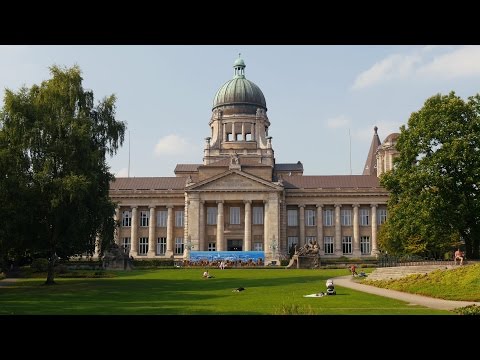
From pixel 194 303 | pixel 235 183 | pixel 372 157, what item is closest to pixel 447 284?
pixel 194 303

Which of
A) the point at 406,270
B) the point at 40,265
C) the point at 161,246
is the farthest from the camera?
the point at 161,246

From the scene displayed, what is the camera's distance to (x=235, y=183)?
287 feet

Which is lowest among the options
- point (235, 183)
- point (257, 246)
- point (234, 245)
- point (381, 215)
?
point (257, 246)

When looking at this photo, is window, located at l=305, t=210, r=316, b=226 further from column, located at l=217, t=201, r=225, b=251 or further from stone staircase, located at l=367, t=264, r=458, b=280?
stone staircase, located at l=367, t=264, r=458, b=280

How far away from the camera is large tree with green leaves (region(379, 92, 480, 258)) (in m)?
42.6

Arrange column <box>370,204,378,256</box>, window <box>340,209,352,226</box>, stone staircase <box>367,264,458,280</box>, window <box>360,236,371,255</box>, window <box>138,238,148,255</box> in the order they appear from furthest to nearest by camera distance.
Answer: window <box>138,238,148,255</box> < window <box>340,209,352,226</box> < window <box>360,236,371,255</box> < column <box>370,204,378,256</box> < stone staircase <box>367,264,458,280</box>

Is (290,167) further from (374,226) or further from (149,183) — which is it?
(149,183)

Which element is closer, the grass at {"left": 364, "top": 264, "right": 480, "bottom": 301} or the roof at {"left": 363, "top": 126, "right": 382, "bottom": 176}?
the grass at {"left": 364, "top": 264, "right": 480, "bottom": 301}

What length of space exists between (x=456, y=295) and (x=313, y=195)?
65.1 meters

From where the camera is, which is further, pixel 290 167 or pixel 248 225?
pixel 290 167

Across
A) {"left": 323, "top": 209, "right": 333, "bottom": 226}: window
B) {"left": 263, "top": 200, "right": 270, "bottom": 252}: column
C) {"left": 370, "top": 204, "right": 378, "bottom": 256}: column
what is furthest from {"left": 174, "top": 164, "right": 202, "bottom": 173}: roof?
{"left": 370, "top": 204, "right": 378, "bottom": 256}: column

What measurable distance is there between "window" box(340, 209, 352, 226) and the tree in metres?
56.8

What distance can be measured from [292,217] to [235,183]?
1171 centimetres
